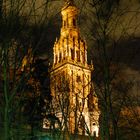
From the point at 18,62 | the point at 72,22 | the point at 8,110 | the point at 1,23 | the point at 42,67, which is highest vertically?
the point at 72,22

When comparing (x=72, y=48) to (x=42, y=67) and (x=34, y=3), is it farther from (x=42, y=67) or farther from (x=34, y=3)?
(x=34, y=3)

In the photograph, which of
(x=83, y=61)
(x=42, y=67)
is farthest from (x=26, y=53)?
(x=83, y=61)

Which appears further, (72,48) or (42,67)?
(72,48)

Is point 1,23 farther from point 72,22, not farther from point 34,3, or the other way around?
point 72,22

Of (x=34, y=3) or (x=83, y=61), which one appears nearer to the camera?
(x=34, y=3)

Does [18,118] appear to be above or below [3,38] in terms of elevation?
below

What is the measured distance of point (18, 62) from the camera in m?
13.1

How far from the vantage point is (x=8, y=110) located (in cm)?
1182

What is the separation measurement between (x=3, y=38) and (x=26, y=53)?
43.5 inches

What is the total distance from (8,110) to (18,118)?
5.87 meters

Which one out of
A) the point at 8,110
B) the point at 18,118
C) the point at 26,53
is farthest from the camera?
the point at 18,118

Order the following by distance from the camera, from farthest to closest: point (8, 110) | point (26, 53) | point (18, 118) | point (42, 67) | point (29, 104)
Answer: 1. point (42, 67)
2. point (29, 104)
3. point (18, 118)
4. point (26, 53)
5. point (8, 110)

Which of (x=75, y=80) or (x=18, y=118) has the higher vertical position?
(x=75, y=80)

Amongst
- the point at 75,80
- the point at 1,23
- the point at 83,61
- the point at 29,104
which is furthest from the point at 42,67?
the point at 83,61
